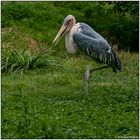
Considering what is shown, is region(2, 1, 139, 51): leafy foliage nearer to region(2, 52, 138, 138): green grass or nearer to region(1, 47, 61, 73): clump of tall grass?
region(2, 52, 138, 138): green grass

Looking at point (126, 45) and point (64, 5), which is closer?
point (126, 45)

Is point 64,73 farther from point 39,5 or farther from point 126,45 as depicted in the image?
point 39,5

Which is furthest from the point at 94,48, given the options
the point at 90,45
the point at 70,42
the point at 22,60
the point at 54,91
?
the point at 22,60

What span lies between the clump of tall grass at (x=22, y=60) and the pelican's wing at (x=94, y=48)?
2901 millimetres

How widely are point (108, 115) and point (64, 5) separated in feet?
34.5

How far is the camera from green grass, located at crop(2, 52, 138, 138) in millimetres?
8734

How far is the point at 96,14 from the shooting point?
19.1m

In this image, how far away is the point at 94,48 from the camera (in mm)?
11391

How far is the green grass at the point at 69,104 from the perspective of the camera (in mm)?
8734

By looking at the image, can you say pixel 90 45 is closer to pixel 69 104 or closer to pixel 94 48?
pixel 94 48

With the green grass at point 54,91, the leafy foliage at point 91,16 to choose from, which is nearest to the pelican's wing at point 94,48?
the green grass at point 54,91

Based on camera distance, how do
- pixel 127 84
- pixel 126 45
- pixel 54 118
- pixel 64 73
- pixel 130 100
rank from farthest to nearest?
pixel 126 45 < pixel 64 73 < pixel 127 84 < pixel 130 100 < pixel 54 118

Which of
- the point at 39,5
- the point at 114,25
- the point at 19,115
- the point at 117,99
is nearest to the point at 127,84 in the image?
the point at 117,99

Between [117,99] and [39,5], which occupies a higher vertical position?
[39,5]
